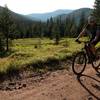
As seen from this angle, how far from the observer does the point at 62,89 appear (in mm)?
8961

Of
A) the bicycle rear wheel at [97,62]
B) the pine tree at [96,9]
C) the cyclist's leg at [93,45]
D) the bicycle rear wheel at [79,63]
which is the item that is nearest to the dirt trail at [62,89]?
the bicycle rear wheel at [79,63]

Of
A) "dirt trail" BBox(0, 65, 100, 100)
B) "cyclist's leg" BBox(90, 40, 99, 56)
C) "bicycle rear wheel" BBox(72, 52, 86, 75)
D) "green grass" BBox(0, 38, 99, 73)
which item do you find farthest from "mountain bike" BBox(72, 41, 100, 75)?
"green grass" BBox(0, 38, 99, 73)

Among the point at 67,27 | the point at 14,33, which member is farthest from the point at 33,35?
the point at 14,33

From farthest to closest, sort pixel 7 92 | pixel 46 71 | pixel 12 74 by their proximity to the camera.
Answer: pixel 46 71 → pixel 12 74 → pixel 7 92

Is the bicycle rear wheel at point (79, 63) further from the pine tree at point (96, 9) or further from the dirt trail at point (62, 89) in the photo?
the pine tree at point (96, 9)

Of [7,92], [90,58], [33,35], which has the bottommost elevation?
[33,35]

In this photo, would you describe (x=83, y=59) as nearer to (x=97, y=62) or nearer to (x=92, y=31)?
(x=97, y=62)

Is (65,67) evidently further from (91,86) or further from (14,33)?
(14,33)

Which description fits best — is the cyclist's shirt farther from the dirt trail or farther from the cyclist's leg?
the dirt trail

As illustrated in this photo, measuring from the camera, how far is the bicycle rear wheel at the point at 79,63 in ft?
35.9

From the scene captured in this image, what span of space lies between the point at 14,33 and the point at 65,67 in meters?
59.8

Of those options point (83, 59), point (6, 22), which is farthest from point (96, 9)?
point (83, 59)

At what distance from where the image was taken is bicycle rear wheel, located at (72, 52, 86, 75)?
10.9 meters

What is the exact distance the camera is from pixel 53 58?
42.9 ft
